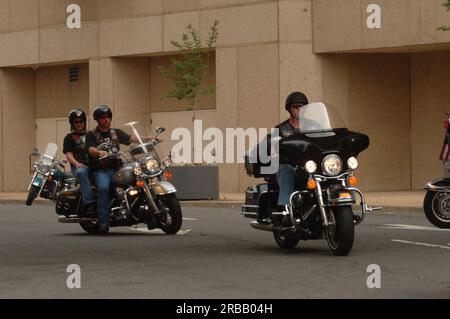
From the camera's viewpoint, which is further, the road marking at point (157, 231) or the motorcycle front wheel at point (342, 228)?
the road marking at point (157, 231)

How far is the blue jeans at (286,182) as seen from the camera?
1430 centimetres

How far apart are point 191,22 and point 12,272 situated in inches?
878

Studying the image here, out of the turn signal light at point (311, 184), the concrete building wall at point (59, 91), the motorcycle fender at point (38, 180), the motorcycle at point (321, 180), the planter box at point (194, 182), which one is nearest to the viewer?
the motorcycle at point (321, 180)

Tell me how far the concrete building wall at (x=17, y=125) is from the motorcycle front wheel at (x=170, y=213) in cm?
2359

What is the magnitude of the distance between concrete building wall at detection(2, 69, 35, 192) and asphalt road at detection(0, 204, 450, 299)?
21.2 m

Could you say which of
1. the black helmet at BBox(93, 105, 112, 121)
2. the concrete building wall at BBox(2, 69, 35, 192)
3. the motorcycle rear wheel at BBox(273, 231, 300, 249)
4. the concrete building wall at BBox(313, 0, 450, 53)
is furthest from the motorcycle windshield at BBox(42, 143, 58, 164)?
the motorcycle rear wheel at BBox(273, 231, 300, 249)

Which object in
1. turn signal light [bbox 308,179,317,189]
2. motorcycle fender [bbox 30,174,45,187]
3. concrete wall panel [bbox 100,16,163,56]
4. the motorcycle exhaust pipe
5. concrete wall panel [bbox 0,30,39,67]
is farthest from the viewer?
concrete wall panel [bbox 0,30,39,67]

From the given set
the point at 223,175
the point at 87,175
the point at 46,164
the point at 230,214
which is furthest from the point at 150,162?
the point at 223,175

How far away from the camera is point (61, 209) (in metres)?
18.5

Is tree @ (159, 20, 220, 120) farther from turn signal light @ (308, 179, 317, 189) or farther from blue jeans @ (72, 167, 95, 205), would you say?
turn signal light @ (308, 179, 317, 189)

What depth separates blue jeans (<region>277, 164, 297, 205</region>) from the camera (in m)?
14.3

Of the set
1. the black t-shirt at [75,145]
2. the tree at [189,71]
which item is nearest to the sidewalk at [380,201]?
the tree at [189,71]

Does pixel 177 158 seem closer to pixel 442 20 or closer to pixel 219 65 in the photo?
pixel 219 65

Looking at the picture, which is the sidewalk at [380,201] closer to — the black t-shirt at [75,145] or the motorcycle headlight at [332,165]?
the black t-shirt at [75,145]
